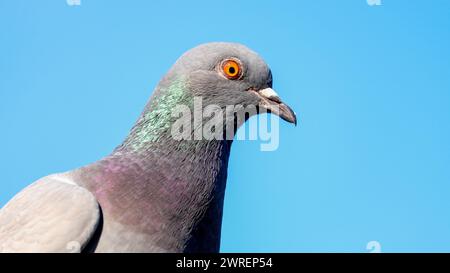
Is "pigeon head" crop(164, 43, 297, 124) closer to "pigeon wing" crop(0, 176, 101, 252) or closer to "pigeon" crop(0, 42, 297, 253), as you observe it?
"pigeon" crop(0, 42, 297, 253)

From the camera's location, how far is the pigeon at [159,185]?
17.6 ft

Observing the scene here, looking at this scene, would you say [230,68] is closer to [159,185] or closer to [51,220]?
[159,185]

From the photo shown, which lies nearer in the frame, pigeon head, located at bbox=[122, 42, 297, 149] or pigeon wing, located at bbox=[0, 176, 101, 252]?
pigeon wing, located at bbox=[0, 176, 101, 252]

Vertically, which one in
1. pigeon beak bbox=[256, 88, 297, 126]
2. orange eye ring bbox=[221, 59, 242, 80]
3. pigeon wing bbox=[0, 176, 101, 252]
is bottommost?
pigeon wing bbox=[0, 176, 101, 252]

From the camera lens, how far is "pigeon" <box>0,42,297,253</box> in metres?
5.37

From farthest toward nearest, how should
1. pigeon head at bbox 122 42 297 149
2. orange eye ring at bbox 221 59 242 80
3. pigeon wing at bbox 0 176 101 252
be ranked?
1. orange eye ring at bbox 221 59 242 80
2. pigeon head at bbox 122 42 297 149
3. pigeon wing at bbox 0 176 101 252

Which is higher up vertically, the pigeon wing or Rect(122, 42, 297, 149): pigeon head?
Rect(122, 42, 297, 149): pigeon head

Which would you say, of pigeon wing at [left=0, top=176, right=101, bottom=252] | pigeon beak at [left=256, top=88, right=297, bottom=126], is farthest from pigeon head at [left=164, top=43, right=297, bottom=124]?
pigeon wing at [left=0, top=176, right=101, bottom=252]

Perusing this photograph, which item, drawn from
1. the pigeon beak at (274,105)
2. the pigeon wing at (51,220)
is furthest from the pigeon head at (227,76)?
the pigeon wing at (51,220)

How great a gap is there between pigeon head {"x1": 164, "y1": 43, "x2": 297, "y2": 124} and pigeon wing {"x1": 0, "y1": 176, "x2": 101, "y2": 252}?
4.91 ft
